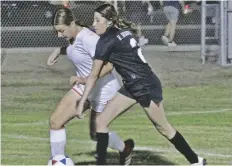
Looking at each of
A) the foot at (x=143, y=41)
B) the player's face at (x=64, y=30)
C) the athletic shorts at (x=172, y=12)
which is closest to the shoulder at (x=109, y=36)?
the player's face at (x=64, y=30)

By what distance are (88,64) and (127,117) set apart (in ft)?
14.1

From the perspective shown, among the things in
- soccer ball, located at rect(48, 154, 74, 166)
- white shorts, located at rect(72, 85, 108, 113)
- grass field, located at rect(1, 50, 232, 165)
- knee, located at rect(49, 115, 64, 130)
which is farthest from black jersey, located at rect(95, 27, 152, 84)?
grass field, located at rect(1, 50, 232, 165)

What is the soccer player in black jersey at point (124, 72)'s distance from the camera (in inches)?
318

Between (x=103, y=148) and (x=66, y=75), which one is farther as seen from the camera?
(x=66, y=75)

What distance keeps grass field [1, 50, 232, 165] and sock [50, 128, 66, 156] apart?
82 cm

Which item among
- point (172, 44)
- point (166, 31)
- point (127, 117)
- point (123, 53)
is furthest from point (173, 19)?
point (123, 53)

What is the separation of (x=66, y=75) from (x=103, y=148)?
8.79 m

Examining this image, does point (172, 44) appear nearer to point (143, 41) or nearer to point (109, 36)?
point (143, 41)

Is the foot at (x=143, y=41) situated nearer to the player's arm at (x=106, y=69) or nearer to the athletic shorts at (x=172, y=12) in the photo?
the athletic shorts at (x=172, y=12)

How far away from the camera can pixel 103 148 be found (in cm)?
844

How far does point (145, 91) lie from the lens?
8.16 metres

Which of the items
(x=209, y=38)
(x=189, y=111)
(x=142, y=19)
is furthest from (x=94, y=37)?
(x=142, y=19)

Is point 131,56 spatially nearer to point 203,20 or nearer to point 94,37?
point 94,37

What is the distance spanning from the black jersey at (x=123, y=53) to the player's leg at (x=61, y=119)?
2.31ft
